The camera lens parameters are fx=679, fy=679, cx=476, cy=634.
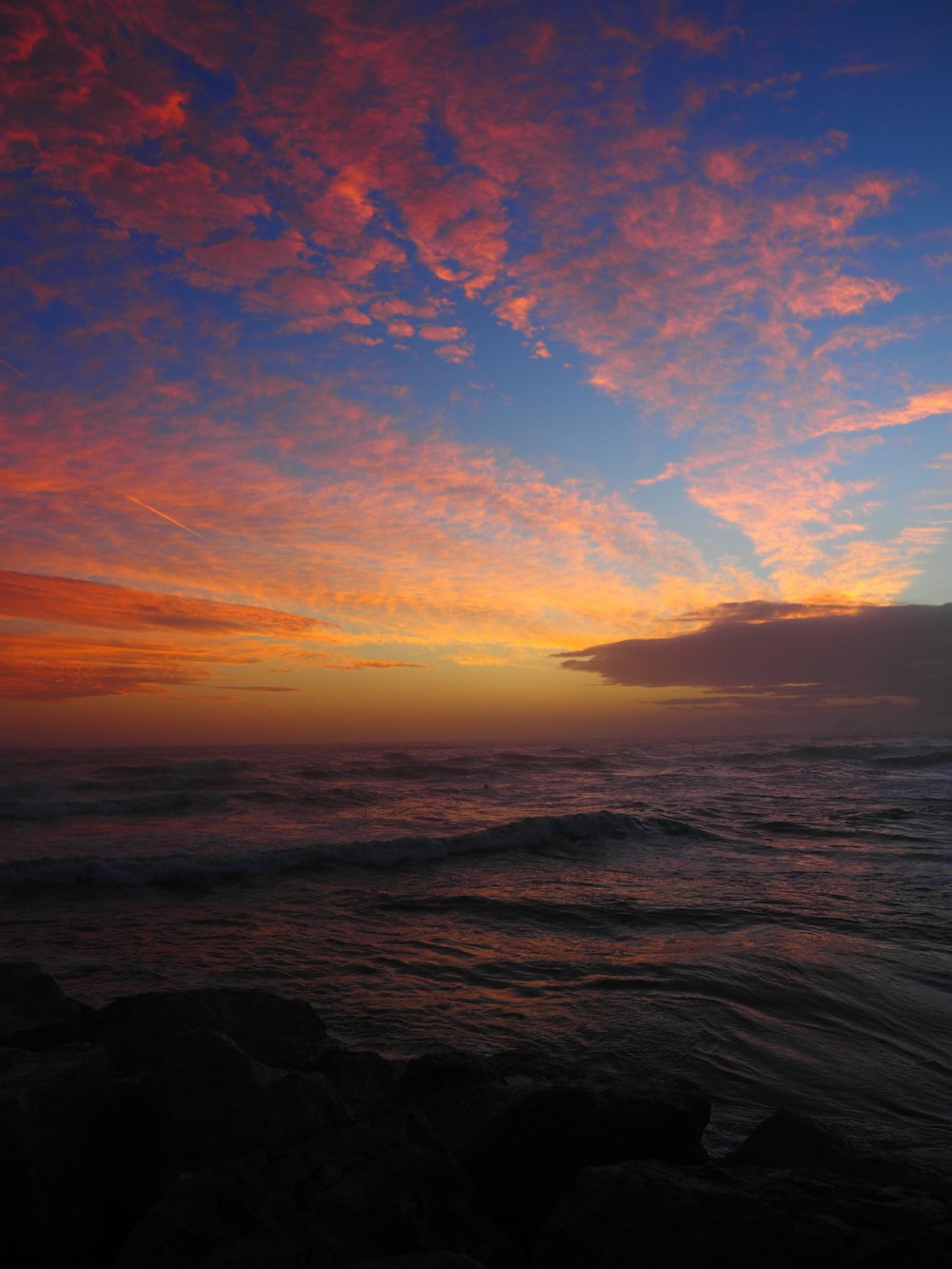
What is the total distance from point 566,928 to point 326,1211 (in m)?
7.55

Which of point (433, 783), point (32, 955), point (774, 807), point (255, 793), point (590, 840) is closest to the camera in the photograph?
point (32, 955)

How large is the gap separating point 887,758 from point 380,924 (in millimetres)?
49016

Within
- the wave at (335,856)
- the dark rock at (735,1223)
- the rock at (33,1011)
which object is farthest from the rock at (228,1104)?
the wave at (335,856)

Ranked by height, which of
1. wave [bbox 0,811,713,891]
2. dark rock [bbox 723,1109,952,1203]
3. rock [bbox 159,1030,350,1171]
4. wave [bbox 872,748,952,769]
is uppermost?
rock [bbox 159,1030,350,1171]

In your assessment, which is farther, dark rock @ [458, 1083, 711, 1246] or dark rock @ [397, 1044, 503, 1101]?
dark rock @ [397, 1044, 503, 1101]

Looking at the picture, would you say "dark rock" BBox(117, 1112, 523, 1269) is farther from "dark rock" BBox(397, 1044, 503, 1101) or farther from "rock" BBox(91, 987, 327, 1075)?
"rock" BBox(91, 987, 327, 1075)

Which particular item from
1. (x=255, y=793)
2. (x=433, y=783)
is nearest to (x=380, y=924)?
(x=255, y=793)

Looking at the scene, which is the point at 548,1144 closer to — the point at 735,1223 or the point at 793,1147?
the point at 735,1223

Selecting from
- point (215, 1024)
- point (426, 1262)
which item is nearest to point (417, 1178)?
point (426, 1262)

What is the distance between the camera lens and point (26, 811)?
874 inches

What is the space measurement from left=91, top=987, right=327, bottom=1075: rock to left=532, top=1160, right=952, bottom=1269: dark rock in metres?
3.01

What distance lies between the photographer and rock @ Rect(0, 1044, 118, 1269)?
10.2 ft

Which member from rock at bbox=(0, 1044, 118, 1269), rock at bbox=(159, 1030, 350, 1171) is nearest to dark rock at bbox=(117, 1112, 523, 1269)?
rock at bbox=(159, 1030, 350, 1171)

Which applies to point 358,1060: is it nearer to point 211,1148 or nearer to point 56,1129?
point 211,1148
